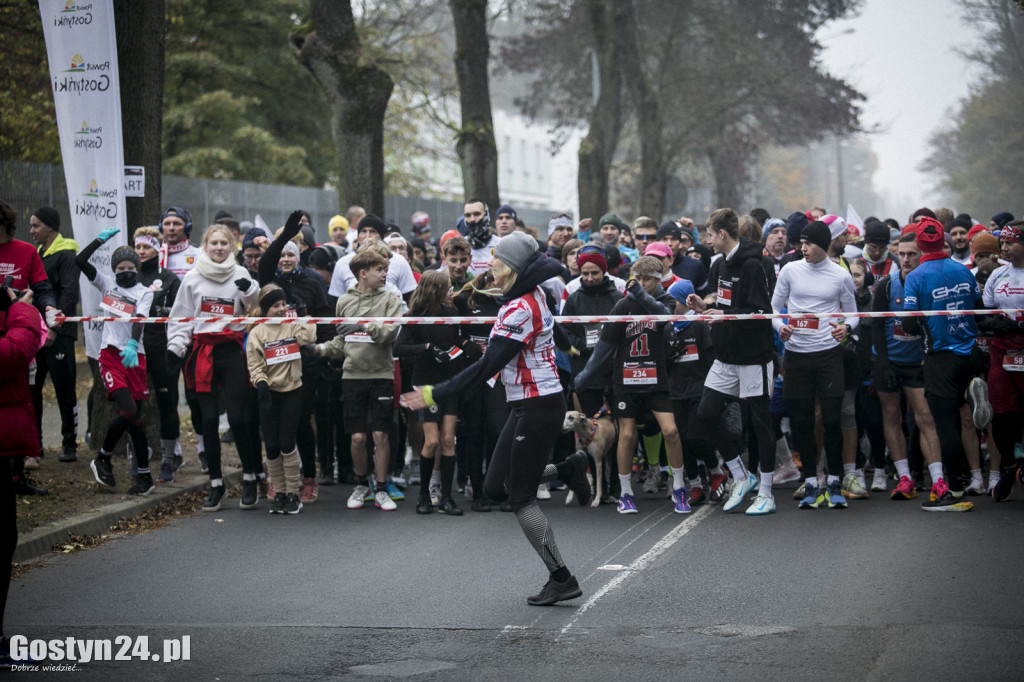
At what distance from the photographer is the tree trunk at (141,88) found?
481 inches

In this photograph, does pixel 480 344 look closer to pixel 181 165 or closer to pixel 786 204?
pixel 181 165

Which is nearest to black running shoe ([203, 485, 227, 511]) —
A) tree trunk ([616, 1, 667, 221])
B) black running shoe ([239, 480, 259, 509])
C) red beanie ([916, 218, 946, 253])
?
black running shoe ([239, 480, 259, 509])

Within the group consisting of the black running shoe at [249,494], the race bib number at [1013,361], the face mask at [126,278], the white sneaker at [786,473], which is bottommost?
the white sneaker at [786,473]

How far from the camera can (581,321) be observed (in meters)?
10.2

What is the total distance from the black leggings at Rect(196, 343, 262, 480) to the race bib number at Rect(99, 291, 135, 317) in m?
1.14

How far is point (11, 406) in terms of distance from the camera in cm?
630

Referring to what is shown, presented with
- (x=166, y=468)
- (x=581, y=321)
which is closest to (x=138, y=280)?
(x=166, y=468)

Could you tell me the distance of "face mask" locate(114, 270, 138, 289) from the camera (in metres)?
10.9

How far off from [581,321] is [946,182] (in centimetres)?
7015

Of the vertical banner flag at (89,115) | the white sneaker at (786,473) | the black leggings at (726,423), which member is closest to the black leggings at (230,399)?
the vertical banner flag at (89,115)

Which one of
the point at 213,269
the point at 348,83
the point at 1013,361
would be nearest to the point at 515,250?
the point at 213,269

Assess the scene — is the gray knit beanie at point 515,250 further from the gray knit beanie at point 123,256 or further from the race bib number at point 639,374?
the gray knit beanie at point 123,256

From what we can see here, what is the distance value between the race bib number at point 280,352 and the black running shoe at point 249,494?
3.76ft

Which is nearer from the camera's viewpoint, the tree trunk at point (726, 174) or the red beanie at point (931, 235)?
the red beanie at point (931, 235)
